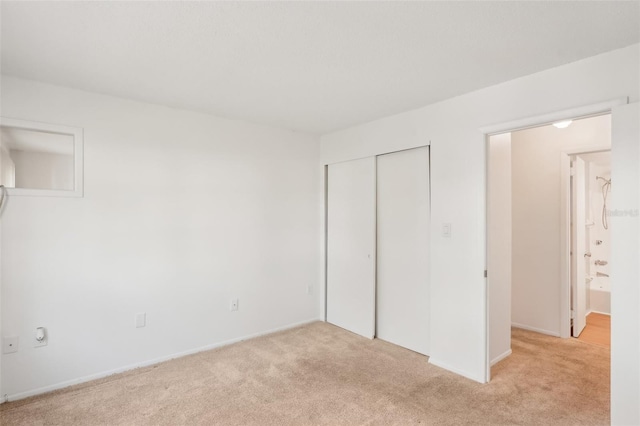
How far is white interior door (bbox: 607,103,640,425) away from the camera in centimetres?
187

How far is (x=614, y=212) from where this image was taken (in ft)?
6.40

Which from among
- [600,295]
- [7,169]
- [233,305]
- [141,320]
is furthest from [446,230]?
[7,169]

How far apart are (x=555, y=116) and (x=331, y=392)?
2.61 meters

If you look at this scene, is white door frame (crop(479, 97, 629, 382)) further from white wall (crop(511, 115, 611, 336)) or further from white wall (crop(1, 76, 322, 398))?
white wall (crop(1, 76, 322, 398))

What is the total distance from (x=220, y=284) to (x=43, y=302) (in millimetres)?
1440

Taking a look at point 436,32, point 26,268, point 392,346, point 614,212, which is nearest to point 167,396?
point 26,268

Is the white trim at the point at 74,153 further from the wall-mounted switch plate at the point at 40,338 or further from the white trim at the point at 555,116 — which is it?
the white trim at the point at 555,116

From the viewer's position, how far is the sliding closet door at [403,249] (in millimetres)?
3242

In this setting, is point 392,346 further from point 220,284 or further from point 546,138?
point 546,138

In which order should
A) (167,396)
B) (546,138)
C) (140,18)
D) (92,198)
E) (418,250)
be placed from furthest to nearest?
1. (546,138)
2. (418,250)
3. (92,198)
4. (167,396)
5. (140,18)

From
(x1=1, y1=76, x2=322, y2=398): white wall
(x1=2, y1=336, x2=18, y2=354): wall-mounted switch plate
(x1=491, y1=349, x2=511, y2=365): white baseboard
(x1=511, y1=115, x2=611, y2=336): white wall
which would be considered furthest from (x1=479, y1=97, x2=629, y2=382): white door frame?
(x1=2, y1=336, x2=18, y2=354): wall-mounted switch plate

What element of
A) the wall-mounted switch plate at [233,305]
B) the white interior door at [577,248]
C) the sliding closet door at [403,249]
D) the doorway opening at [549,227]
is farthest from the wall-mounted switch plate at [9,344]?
the white interior door at [577,248]

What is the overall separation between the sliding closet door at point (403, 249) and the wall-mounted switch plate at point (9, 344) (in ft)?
10.6

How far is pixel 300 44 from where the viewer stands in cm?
199
